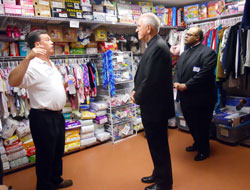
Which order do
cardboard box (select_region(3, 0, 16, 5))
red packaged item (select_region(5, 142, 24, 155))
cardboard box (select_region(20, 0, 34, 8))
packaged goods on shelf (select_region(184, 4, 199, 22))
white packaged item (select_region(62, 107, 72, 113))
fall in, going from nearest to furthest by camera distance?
cardboard box (select_region(3, 0, 16, 5)) → cardboard box (select_region(20, 0, 34, 8)) → red packaged item (select_region(5, 142, 24, 155)) → white packaged item (select_region(62, 107, 72, 113)) → packaged goods on shelf (select_region(184, 4, 199, 22))

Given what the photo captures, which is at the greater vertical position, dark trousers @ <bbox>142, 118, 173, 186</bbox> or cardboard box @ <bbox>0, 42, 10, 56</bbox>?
cardboard box @ <bbox>0, 42, 10, 56</bbox>

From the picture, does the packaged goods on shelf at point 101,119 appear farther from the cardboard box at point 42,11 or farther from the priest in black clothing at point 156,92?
the cardboard box at point 42,11

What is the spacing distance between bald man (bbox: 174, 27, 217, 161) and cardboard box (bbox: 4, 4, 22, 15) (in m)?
2.41

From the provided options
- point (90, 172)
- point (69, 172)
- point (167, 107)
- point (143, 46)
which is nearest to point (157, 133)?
point (167, 107)

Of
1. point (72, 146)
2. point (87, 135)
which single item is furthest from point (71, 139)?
point (87, 135)

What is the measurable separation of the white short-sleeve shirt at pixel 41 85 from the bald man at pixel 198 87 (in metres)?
1.71

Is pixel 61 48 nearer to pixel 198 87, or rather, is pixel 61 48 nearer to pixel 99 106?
pixel 99 106

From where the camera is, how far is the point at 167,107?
6.53 ft

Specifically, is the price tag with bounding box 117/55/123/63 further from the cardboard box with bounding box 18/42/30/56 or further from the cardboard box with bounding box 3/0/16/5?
the cardboard box with bounding box 3/0/16/5

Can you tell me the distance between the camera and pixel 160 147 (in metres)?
2.03

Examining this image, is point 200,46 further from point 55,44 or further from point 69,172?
point 69,172

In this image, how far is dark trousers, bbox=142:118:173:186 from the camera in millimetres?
2006

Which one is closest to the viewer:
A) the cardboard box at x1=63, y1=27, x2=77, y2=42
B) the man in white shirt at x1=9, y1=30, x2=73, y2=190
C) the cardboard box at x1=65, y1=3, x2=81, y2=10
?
the man in white shirt at x1=9, y1=30, x2=73, y2=190

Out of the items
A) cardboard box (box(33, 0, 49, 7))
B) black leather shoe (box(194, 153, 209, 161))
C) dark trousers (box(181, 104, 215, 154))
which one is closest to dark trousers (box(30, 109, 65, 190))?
cardboard box (box(33, 0, 49, 7))
